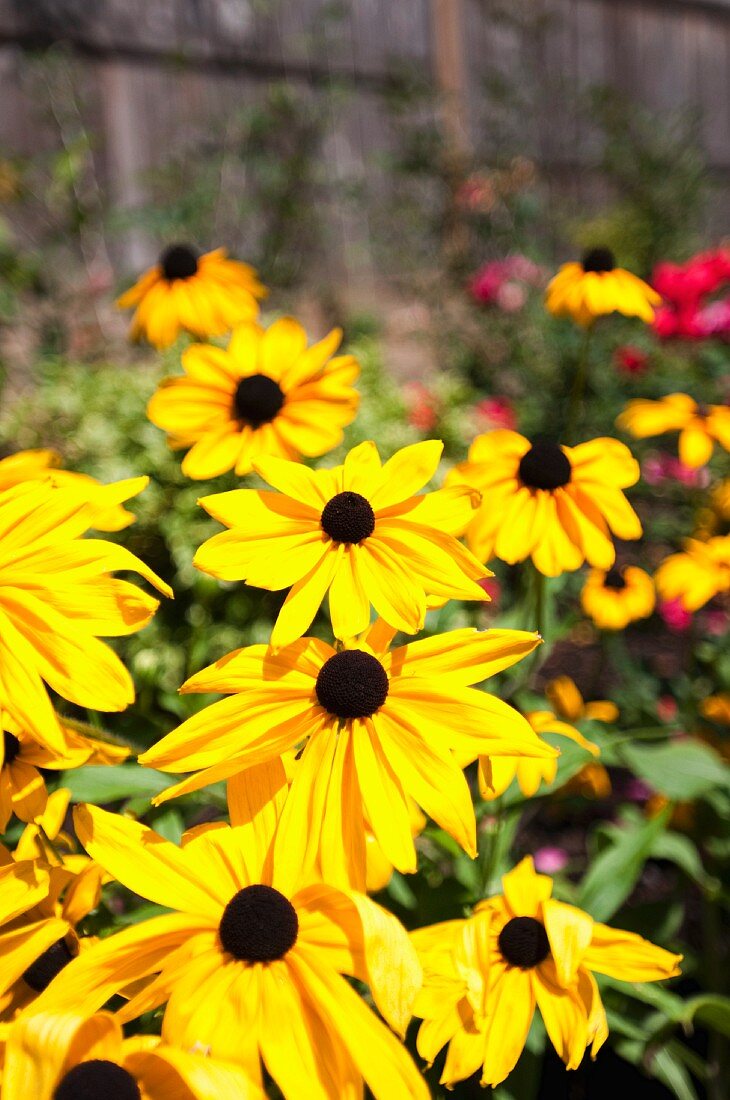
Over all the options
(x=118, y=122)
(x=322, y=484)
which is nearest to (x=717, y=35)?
(x=118, y=122)

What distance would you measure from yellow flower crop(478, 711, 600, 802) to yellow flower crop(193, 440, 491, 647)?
0.51ft

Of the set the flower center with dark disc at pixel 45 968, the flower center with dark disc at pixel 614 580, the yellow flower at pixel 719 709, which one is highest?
the flower center with dark disc at pixel 45 968

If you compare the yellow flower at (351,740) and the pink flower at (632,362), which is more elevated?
the yellow flower at (351,740)

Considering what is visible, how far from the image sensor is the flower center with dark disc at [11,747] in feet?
3.11

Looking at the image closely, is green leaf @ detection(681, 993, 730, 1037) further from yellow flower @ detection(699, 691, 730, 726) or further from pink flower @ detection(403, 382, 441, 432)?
pink flower @ detection(403, 382, 441, 432)

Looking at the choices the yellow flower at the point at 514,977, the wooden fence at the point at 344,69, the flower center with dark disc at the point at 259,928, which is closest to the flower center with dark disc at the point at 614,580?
the yellow flower at the point at 514,977

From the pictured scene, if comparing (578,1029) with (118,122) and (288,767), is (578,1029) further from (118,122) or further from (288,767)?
(118,122)

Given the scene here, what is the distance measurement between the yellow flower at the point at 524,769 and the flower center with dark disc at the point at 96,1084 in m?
0.37

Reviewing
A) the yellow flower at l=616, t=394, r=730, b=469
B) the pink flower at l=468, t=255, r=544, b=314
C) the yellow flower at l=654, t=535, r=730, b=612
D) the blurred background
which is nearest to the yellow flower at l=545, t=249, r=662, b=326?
the yellow flower at l=616, t=394, r=730, b=469

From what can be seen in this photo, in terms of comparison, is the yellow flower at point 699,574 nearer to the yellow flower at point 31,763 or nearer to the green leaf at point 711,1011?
the green leaf at point 711,1011

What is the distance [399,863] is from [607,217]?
587cm

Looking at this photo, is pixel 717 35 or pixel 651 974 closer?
pixel 651 974

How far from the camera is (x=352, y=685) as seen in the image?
80 centimetres

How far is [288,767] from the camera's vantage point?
84 cm
